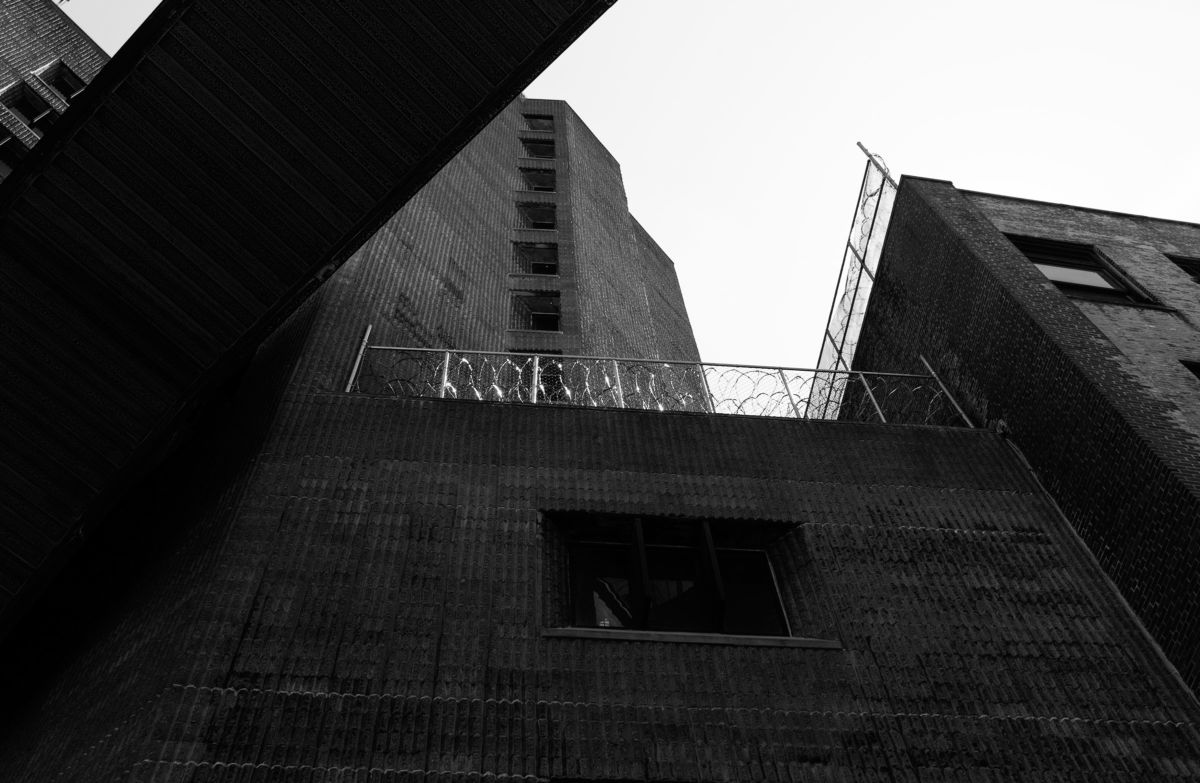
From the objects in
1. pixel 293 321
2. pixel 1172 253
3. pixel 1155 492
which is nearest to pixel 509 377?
A: pixel 293 321

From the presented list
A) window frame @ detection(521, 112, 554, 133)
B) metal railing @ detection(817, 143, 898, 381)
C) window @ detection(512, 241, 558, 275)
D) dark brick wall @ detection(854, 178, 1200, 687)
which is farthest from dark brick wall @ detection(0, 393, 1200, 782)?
window frame @ detection(521, 112, 554, 133)

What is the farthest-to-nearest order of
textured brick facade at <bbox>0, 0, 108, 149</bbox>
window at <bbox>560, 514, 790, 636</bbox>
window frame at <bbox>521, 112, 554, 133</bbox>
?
window frame at <bbox>521, 112, 554, 133</bbox> → textured brick facade at <bbox>0, 0, 108, 149</bbox> → window at <bbox>560, 514, 790, 636</bbox>

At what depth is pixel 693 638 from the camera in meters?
7.47

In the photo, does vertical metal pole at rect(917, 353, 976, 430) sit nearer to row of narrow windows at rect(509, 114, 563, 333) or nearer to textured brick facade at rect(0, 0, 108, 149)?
row of narrow windows at rect(509, 114, 563, 333)

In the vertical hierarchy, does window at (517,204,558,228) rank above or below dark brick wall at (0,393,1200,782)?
above

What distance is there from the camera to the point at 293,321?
12.5 m

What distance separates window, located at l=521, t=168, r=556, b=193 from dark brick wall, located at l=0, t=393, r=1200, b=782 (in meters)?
22.1

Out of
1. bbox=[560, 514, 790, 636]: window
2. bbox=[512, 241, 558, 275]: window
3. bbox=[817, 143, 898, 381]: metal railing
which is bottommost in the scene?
bbox=[560, 514, 790, 636]: window

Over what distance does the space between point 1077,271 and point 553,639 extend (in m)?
11.6

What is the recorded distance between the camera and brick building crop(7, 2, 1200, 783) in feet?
21.0

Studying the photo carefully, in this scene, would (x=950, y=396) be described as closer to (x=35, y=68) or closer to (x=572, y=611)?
(x=572, y=611)

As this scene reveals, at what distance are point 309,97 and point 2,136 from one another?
10.9m

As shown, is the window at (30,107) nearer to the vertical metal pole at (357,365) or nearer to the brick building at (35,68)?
the brick building at (35,68)

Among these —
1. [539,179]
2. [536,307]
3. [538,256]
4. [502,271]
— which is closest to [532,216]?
[538,256]
